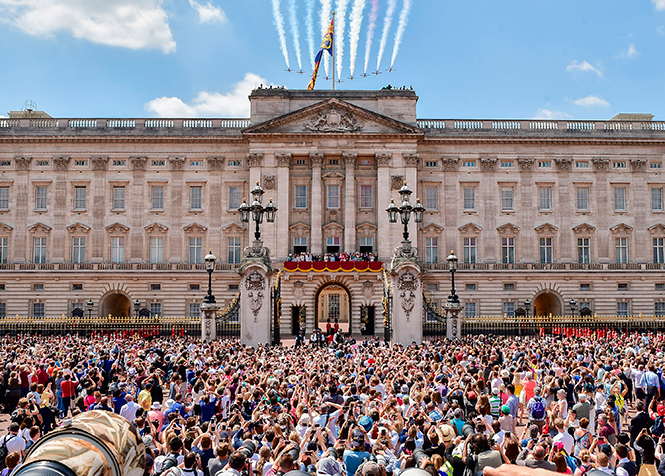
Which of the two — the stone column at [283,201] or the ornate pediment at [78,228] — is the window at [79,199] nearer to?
the ornate pediment at [78,228]

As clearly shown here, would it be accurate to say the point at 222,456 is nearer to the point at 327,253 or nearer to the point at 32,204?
the point at 327,253

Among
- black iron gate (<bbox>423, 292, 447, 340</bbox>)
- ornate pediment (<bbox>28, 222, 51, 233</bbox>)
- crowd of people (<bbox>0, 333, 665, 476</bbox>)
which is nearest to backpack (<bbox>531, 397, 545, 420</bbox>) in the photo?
crowd of people (<bbox>0, 333, 665, 476</bbox>)

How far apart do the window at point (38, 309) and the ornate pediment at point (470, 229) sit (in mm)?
39011

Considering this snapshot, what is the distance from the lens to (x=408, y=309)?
28.8 meters

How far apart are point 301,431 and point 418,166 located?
148 ft

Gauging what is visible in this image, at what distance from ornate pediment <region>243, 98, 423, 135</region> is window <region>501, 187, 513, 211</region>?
10.2 m

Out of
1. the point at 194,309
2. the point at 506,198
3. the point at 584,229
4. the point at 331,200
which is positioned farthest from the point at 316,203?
the point at 584,229

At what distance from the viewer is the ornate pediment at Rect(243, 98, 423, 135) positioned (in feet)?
168

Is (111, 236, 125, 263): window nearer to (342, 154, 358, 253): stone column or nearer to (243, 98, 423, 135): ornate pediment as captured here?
(243, 98, 423, 135): ornate pediment

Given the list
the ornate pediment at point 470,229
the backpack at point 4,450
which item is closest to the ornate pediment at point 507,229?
the ornate pediment at point 470,229

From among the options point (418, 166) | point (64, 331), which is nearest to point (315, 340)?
point (64, 331)

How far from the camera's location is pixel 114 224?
53500mm

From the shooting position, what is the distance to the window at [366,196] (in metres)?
52.9

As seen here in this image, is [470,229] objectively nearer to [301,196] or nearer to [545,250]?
[545,250]
